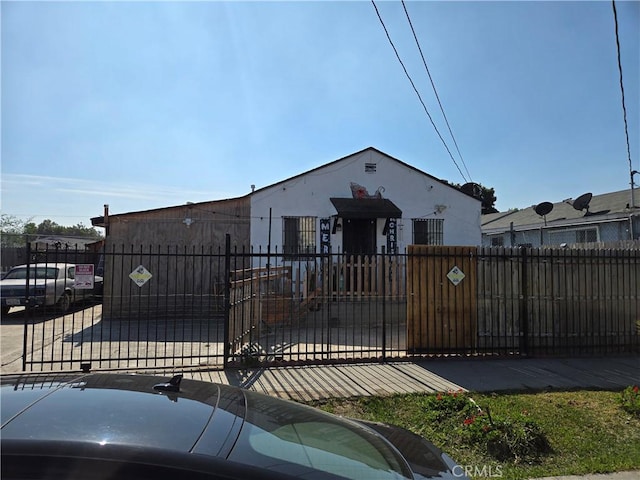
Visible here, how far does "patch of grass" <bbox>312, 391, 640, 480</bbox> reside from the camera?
389cm

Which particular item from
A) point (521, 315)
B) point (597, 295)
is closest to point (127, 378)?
point (521, 315)

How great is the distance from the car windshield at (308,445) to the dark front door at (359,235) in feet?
43.8

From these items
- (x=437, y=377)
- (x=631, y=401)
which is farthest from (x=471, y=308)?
(x=631, y=401)

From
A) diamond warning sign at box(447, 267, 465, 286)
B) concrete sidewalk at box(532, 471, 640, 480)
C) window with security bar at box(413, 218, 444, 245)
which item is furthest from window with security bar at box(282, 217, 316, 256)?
concrete sidewalk at box(532, 471, 640, 480)

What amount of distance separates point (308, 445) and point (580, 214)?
781 inches

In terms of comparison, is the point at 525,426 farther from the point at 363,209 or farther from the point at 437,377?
the point at 363,209

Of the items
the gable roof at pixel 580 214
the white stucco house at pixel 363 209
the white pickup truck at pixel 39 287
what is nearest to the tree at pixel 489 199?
the gable roof at pixel 580 214

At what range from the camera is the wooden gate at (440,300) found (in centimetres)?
778

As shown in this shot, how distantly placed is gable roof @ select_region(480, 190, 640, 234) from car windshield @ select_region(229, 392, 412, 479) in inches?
684

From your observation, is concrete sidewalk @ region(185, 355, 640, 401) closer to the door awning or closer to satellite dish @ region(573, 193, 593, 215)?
the door awning

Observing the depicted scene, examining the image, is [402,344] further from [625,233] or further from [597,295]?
[625,233]

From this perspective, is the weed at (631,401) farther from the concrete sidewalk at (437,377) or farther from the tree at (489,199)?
the tree at (489,199)

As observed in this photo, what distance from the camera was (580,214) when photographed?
17891 mm

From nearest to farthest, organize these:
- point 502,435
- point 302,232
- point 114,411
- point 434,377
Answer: point 114,411 → point 502,435 → point 434,377 → point 302,232
